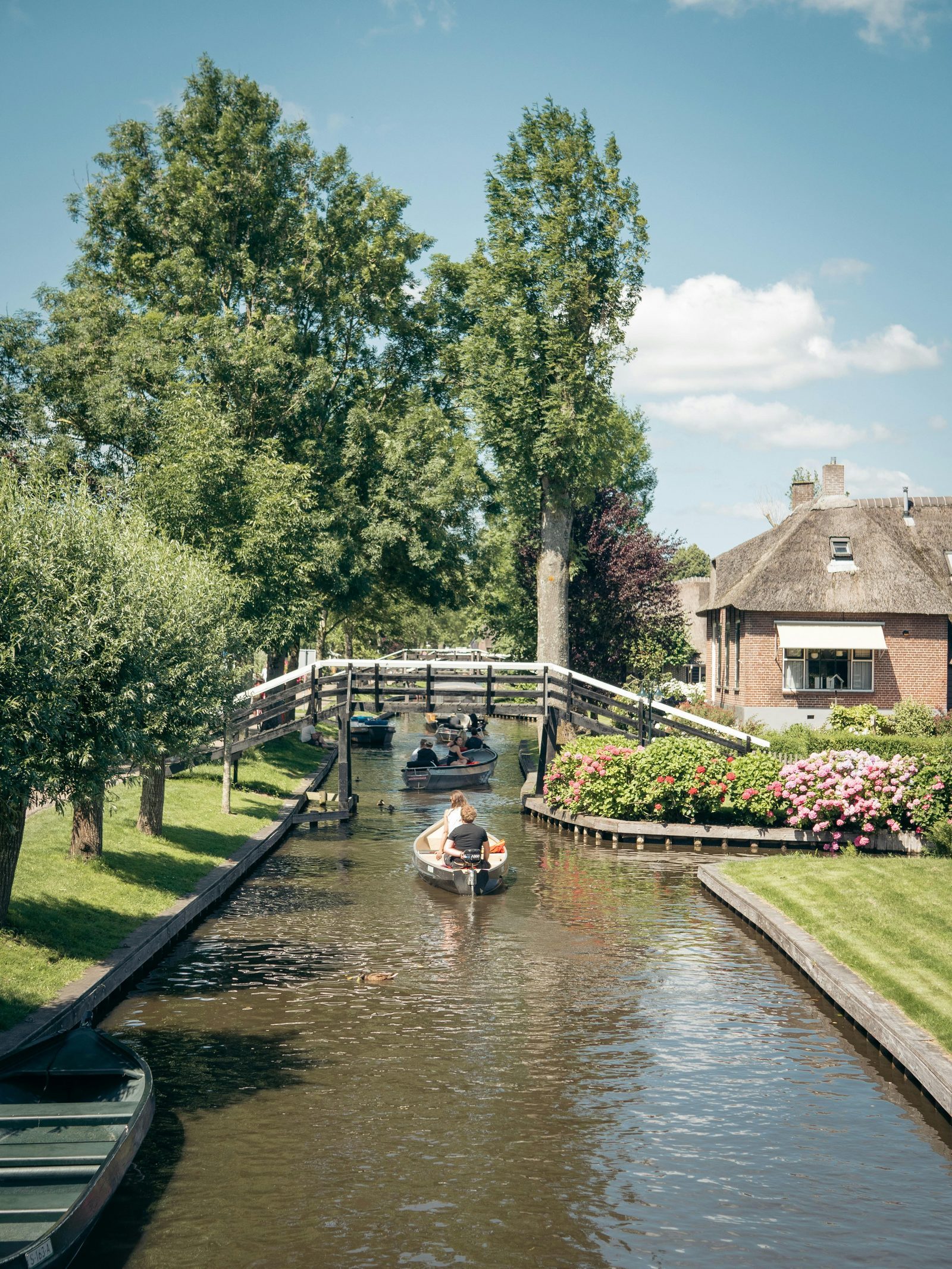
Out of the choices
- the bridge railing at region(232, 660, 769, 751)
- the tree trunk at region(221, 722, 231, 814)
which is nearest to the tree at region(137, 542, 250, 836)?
the tree trunk at region(221, 722, 231, 814)

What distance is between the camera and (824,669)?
41.2m

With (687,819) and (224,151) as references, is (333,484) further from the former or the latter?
(687,819)

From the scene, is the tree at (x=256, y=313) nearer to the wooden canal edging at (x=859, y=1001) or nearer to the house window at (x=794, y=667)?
the house window at (x=794, y=667)

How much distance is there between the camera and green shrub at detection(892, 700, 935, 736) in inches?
1427

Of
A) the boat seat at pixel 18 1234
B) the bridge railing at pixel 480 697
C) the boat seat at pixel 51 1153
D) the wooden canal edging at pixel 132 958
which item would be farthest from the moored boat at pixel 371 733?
the boat seat at pixel 18 1234

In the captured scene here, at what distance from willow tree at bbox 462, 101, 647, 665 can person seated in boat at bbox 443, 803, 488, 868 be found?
1698 centimetres

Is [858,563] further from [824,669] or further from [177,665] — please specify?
[177,665]

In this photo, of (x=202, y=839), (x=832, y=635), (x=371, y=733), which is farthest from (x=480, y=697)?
(x=371, y=733)

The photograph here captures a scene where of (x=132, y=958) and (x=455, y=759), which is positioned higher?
(x=455, y=759)

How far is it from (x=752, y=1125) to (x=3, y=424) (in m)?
35.3

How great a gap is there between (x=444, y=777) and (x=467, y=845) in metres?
14.2

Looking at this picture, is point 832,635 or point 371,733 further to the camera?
point 371,733

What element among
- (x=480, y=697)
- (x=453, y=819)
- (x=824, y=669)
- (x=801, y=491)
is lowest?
(x=453, y=819)

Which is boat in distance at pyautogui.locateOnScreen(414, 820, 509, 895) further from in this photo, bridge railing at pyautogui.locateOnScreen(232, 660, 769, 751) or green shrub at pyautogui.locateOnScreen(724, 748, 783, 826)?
bridge railing at pyautogui.locateOnScreen(232, 660, 769, 751)
